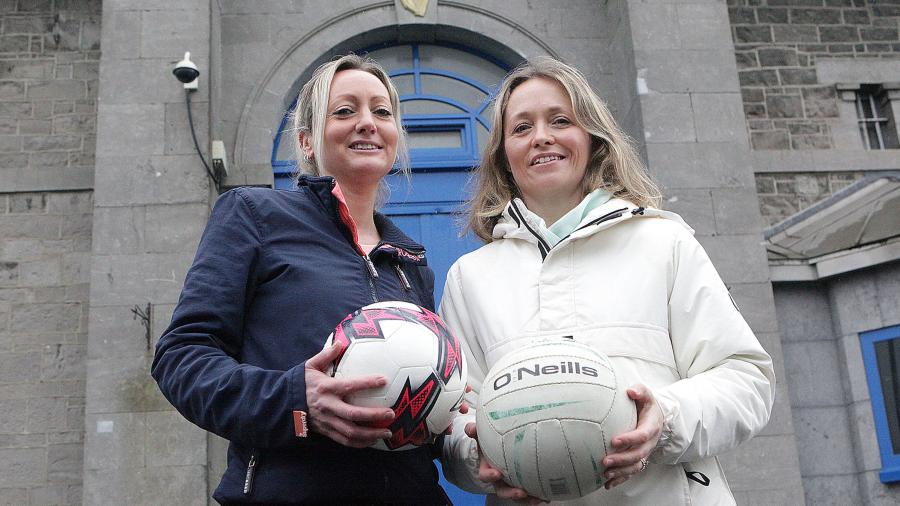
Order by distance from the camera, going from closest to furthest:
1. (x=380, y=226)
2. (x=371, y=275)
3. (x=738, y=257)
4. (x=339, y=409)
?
(x=339, y=409)
(x=371, y=275)
(x=380, y=226)
(x=738, y=257)

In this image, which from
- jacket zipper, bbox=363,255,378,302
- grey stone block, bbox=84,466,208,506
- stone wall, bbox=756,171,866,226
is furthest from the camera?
stone wall, bbox=756,171,866,226

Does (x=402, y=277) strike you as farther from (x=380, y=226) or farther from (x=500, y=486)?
(x=500, y=486)

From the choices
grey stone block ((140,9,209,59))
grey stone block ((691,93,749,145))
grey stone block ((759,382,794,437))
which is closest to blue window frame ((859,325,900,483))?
grey stone block ((759,382,794,437))

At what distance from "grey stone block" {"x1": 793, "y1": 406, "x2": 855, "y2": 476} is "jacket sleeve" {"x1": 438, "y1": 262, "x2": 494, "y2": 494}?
523 cm

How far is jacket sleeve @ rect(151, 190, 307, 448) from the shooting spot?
214 cm

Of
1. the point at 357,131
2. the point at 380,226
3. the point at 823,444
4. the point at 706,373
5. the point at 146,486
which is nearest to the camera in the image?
the point at 706,373

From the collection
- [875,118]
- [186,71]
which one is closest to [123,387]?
[186,71]

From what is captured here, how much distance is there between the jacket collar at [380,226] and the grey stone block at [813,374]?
5414 millimetres

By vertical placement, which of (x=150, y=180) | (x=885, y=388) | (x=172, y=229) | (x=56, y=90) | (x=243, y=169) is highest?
(x=56, y=90)

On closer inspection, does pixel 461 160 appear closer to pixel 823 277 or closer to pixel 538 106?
pixel 823 277

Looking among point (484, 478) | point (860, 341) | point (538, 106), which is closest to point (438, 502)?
point (484, 478)

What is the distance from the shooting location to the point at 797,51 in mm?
8664

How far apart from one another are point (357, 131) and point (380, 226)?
12.8 inches

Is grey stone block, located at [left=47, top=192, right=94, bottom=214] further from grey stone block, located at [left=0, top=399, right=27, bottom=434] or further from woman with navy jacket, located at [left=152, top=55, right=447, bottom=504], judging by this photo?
woman with navy jacket, located at [left=152, top=55, right=447, bottom=504]
